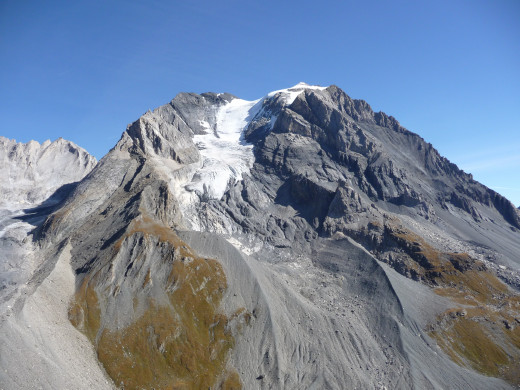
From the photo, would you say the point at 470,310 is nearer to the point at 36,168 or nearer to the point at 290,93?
the point at 290,93

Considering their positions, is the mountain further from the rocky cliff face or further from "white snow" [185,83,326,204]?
the rocky cliff face

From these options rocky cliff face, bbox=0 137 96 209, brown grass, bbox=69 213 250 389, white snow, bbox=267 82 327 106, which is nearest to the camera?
brown grass, bbox=69 213 250 389

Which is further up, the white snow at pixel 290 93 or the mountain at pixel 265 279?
the white snow at pixel 290 93

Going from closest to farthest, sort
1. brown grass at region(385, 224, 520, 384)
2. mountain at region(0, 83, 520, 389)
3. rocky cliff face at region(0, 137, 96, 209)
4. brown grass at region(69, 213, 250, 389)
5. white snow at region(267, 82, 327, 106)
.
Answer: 1. brown grass at region(69, 213, 250, 389)
2. mountain at region(0, 83, 520, 389)
3. brown grass at region(385, 224, 520, 384)
4. rocky cliff face at region(0, 137, 96, 209)
5. white snow at region(267, 82, 327, 106)

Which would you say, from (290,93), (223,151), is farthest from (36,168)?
(290,93)

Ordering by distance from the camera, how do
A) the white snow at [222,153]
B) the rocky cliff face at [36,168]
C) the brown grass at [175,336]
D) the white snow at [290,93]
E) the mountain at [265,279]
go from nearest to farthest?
1. the brown grass at [175,336]
2. the mountain at [265,279]
3. the white snow at [222,153]
4. the rocky cliff face at [36,168]
5. the white snow at [290,93]

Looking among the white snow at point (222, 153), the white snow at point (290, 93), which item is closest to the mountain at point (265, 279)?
the white snow at point (222, 153)

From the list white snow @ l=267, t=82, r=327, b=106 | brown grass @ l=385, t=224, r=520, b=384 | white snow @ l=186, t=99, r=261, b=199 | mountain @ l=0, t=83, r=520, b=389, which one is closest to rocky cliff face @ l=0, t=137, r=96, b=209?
mountain @ l=0, t=83, r=520, b=389

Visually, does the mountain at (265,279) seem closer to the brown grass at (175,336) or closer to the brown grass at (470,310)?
the brown grass at (175,336)
